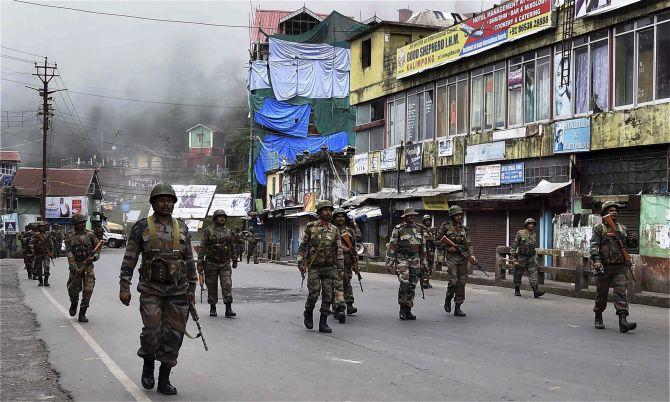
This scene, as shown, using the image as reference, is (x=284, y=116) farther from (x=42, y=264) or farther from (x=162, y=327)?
(x=162, y=327)

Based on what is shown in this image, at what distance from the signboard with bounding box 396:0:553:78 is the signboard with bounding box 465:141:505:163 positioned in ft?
11.8

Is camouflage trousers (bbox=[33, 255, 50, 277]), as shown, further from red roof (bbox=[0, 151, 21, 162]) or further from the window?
red roof (bbox=[0, 151, 21, 162])

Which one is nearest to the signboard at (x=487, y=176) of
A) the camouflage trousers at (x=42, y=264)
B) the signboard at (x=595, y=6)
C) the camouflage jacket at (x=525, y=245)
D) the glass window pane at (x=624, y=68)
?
the glass window pane at (x=624, y=68)

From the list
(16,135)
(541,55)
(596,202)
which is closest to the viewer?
(596,202)

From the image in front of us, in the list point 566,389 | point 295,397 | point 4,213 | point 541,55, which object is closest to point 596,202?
point 541,55

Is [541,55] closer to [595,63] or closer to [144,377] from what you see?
[595,63]

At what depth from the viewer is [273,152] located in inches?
2400

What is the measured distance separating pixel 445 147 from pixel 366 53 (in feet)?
32.0

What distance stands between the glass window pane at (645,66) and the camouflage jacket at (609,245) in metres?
10.3

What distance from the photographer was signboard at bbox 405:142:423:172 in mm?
31844

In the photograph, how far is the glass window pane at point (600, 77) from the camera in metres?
21.3

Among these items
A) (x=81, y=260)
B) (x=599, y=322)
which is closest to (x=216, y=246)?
(x=81, y=260)

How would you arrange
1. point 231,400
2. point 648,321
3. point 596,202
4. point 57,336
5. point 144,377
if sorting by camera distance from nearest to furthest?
point 231,400 < point 144,377 < point 57,336 < point 648,321 < point 596,202

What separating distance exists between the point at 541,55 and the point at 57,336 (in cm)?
1906
